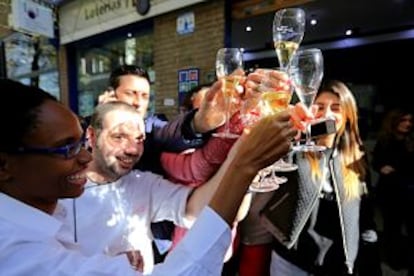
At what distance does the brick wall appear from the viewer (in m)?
4.71

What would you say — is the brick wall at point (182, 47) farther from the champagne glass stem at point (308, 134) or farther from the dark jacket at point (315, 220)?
the champagne glass stem at point (308, 134)

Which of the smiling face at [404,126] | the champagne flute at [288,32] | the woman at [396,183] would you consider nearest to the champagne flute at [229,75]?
the champagne flute at [288,32]

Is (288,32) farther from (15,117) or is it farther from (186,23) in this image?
(186,23)

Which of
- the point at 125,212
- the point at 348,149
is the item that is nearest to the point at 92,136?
the point at 125,212

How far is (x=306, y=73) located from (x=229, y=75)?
24cm

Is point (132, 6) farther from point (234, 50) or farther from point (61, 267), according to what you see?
point (61, 267)

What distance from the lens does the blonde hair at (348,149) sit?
191cm

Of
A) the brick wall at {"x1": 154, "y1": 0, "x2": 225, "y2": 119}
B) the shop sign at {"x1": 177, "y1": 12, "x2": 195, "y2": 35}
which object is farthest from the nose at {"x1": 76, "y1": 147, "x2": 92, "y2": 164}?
the shop sign at {"x1": 177, "y1": 12, "x2": 195, "y2": 35}

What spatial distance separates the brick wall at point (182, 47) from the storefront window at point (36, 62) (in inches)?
125

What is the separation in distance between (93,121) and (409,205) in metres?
2.83

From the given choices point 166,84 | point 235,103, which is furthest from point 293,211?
point 166,84

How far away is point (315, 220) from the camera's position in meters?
1.94

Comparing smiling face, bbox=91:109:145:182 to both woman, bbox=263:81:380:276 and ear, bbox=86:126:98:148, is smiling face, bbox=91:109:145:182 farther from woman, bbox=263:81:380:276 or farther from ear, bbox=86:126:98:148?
woman, bbox=263:81:380:276

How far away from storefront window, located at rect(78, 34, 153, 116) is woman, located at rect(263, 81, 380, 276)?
4.31m
